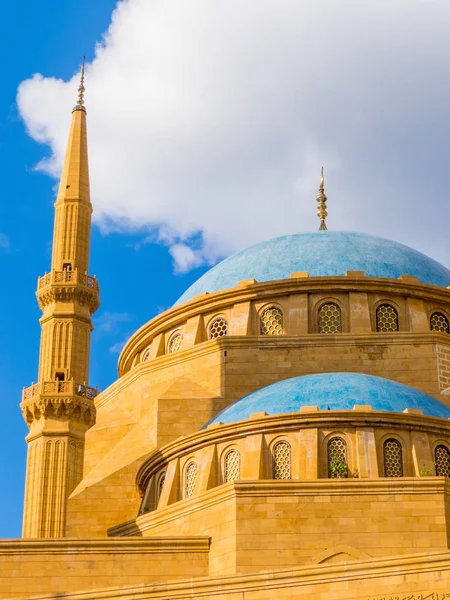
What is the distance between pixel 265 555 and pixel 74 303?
14.3 m

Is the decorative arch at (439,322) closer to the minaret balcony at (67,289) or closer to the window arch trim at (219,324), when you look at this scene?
the window arch trim at (219,324)

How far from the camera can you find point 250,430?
2092 cm

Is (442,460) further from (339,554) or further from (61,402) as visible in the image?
(61,402)

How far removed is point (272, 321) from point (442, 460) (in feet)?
20.2

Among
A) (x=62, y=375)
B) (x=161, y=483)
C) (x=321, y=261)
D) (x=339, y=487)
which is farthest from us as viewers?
(x=62, y=375)

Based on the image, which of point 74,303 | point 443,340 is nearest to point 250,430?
point 443,340

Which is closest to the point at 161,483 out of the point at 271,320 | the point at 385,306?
the point at 271,320

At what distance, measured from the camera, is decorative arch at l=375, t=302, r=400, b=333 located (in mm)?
25750

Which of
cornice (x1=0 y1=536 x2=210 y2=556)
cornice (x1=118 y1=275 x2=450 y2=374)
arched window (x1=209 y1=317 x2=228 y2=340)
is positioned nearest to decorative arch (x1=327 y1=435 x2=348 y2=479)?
cornice (x1=0 y1=536 x2=210 y2=556)

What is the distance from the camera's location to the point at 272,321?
2598 cm

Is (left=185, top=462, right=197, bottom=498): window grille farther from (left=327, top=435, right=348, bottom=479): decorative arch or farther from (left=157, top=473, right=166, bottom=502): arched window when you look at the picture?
(left=327, top=435, right=348, bottom=479): decorative arch

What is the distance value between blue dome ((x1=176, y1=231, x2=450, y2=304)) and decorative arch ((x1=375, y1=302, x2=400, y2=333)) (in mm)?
1058

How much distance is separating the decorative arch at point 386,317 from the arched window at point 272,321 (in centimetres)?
192

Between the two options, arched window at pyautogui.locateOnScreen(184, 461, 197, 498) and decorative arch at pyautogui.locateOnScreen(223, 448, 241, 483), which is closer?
decorative arch at pyautogui.locateOnScreen(223, 448, 241, 483)
